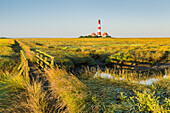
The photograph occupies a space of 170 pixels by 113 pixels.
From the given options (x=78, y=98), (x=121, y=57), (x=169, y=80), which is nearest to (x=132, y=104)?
(x=78, y=98)

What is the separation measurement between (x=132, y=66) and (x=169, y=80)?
7.12 meters

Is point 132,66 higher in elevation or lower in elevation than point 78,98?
lower

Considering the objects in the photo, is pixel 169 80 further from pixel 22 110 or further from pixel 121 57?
pixel 121 57

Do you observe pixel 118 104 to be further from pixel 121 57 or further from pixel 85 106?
pixel 121 57

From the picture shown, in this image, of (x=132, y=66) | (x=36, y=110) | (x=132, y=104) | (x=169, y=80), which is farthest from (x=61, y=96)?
(x=132, y=66)

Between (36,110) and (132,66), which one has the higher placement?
(36,110)

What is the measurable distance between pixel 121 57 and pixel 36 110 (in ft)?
41.1

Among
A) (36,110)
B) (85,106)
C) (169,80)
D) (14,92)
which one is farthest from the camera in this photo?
(169,80)

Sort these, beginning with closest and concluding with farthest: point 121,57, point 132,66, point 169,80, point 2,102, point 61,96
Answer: point 2,102 < point 61,96 < point 169,80 < point 132,66 < point 121,57

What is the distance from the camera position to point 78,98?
392 cm

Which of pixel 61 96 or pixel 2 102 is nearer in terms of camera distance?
pixel 2 102

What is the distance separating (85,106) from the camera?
3.62 metres

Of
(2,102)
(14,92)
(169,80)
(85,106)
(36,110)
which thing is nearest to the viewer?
(36,110)

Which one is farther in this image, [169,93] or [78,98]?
[169,93]
